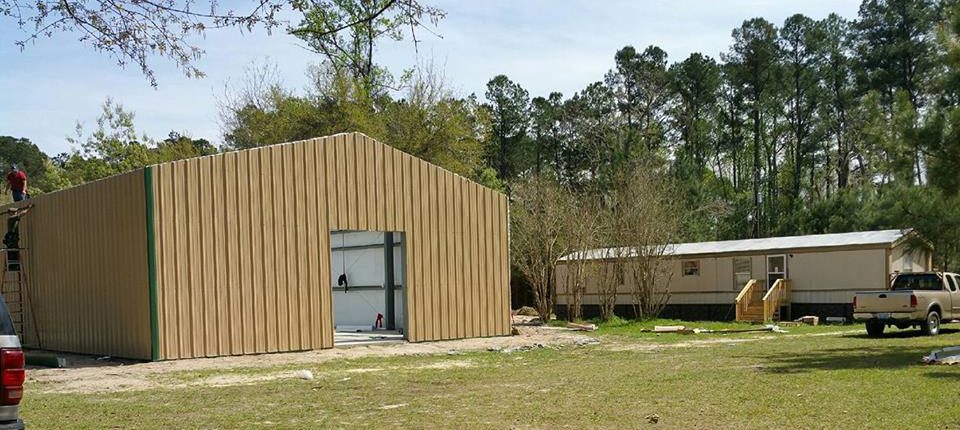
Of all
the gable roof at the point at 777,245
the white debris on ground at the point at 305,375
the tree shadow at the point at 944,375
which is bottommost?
the white debris on ground at the point at 305,375

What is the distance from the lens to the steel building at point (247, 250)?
53.1 feet

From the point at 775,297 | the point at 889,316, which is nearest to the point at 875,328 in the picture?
the point at 889,316

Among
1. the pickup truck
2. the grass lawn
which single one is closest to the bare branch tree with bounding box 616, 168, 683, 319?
the pickup truck

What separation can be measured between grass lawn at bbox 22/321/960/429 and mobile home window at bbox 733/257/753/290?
14932 mm

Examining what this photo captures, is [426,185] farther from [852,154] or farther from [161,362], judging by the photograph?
[852,154]

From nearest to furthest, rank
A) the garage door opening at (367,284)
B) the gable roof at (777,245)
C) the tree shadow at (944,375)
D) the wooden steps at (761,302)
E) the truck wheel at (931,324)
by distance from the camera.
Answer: the tree shadow at (944,375), the truck wheel at (931,324), the garage door opening at (367,284), the gable roof at (777,245), the wooden steps at (761,302)

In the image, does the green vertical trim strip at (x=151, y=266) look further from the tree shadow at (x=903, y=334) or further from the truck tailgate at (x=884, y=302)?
the tree shadow at (x=903, y=334)

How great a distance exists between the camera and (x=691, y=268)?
33.1 meters

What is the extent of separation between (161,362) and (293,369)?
2415 millimetres

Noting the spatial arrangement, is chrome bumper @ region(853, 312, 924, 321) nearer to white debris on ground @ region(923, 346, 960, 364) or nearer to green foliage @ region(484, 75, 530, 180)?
white debris on ground @ region(923, 346, 960, 364)

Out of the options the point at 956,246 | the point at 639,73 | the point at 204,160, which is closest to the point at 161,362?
the point at 204,160

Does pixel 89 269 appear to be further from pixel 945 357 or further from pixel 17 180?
pixel 945 357

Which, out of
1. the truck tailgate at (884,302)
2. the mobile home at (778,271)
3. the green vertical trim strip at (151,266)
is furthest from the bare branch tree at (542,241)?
the green vertical trim strip at (151,266)

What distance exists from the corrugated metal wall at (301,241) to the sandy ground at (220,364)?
0.55 m
